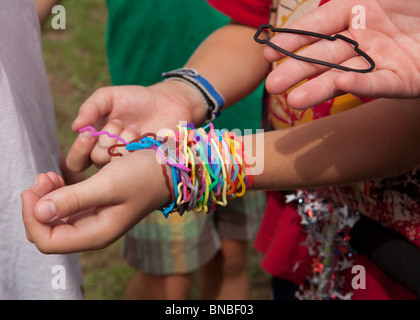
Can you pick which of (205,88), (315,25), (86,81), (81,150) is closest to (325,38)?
(315,25)

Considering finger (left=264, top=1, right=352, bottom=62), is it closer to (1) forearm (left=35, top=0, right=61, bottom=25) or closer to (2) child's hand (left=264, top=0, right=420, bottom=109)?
(2) child's hand (left=264, top=0, right=420, bottom=109)

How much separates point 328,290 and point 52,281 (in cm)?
67

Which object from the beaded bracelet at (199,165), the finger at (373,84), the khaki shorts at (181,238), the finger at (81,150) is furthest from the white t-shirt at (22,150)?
the khaki shorts at (181,238)

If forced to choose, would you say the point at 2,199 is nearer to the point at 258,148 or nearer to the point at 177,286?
the point at 258,148

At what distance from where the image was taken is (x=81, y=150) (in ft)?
3.58

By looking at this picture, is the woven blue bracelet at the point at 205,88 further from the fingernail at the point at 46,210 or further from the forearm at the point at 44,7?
the fingernail at the point at 46,210

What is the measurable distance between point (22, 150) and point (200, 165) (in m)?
0.37

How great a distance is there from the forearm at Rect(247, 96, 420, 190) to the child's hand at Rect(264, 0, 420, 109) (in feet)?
0.54

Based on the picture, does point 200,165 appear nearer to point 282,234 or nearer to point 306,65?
point 306,65

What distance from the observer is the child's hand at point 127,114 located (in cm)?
110

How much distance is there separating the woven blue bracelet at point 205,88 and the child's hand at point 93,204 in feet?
1.13

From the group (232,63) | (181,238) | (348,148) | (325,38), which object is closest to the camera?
(325,38)
